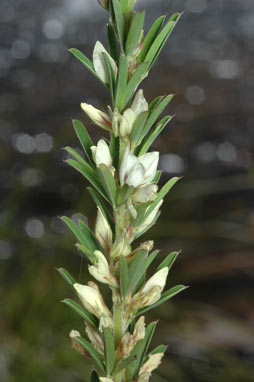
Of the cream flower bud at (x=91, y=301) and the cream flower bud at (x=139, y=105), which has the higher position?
the cream flower bud at (x=139, y=105)

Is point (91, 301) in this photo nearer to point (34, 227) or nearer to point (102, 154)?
point (102, 154)

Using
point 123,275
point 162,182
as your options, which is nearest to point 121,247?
point 123,275

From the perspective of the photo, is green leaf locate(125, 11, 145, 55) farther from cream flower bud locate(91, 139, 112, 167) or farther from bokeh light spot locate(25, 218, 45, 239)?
bokeh light spot locate(25, 218, 45, 239)

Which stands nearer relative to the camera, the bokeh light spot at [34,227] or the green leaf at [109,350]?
the green leaf at [109,350]

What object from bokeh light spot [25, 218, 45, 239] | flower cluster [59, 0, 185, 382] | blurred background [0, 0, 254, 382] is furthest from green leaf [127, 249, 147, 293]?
bokeh light spot [25, 218, 45, 239]

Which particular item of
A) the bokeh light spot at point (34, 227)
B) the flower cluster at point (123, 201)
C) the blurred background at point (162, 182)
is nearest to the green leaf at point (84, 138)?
the flower cluster at point (123, 201)

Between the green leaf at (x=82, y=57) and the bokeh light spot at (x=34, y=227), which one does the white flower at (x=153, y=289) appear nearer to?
the green leaf at (x=82, y=57)
